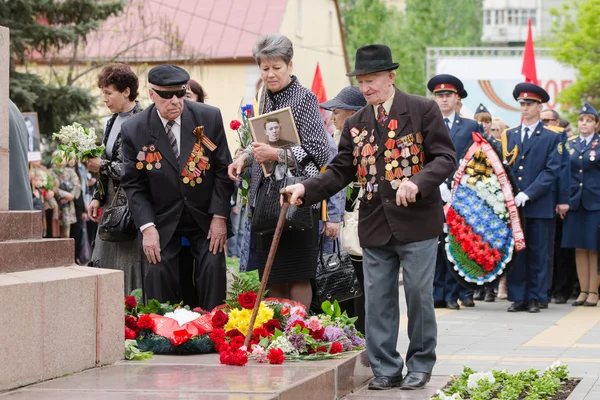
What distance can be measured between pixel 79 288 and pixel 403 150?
2.07 metres

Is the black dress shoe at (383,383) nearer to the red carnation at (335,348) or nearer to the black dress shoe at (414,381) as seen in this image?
the black dress shoe at (414,381)

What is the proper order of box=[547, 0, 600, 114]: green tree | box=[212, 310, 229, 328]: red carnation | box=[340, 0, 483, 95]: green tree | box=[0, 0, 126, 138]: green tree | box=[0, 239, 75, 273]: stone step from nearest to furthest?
box=[0, 239, 75, 273]: stone step
box=[212, 310, 229, 328]: red carnation
box=[0, 0, 126, 138]: green tree
box=[547, 0, 600, 114]: green tree
box=[340, 0, 483, 95]: green tree

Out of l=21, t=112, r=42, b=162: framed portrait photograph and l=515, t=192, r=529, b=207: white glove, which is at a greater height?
l=21, t=112, r=42, b=162: framed portrait photograph

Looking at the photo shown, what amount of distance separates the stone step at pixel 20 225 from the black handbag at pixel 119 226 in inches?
64.9

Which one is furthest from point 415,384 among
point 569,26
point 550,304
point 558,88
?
point 569,26

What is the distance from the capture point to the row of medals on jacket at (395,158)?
711 centimetres

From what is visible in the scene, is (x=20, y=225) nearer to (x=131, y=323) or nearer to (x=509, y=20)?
(x=131, y=323)

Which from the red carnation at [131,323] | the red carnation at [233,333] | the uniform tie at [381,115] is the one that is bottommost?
the red carnation at [233,333]

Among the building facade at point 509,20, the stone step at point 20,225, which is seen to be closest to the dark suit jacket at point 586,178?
the stone step at point 20,225

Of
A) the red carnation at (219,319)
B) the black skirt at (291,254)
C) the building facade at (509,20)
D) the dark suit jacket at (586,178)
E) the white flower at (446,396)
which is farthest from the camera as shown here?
the building facade at (509,20)

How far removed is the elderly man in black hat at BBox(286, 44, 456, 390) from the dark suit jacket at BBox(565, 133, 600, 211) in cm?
760

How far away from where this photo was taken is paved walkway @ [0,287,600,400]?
5812 mm

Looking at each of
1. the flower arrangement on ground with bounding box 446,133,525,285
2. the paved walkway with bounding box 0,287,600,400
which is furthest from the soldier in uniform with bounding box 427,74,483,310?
the paved walkway with bounding box 0,287,600,400

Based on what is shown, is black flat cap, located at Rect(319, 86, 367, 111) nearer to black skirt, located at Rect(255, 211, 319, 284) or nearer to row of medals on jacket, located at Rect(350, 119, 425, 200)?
black skirt, located at Rect(255, 211, 319, 284)
